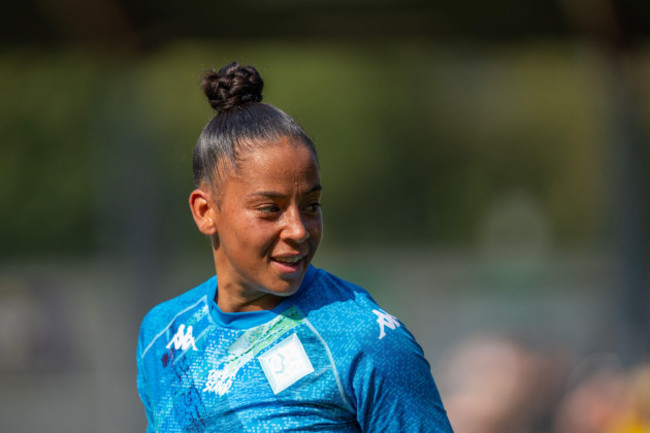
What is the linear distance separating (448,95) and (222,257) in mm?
20213

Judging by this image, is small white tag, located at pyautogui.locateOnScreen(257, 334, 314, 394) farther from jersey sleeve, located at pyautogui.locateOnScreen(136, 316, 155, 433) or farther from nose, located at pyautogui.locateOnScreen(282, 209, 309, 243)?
jersey sleeve, located at pyautogui.locateOnScreen(136, 316, 155, 433)

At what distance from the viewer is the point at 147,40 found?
5.48m

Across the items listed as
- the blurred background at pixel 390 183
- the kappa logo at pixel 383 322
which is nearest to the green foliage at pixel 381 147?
the blurred background at pixel 390 183

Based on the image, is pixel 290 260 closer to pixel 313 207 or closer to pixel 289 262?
pixel 289 262

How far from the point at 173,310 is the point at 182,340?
147 mm

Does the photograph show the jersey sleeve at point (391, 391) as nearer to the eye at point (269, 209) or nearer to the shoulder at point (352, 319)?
the shoulder at point (352, 319)

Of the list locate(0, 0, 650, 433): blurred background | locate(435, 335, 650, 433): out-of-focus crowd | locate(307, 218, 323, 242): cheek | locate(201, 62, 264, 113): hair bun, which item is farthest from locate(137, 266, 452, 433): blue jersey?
locate(435, 335, 650, 433): out-of-focus crowd

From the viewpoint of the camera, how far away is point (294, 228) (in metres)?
1.87

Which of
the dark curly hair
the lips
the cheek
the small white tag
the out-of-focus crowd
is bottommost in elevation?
the out-of-focus crowd

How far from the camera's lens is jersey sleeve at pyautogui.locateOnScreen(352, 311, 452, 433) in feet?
5.73

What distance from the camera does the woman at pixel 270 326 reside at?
5.80ft

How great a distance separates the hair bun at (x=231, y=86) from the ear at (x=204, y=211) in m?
0.22

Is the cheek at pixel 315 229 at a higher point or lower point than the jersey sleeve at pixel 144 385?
higher

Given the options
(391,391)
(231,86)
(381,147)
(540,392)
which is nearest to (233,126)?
(231,86)
